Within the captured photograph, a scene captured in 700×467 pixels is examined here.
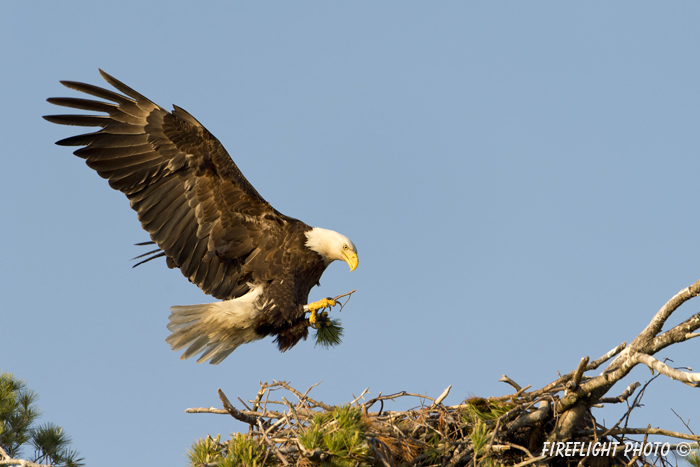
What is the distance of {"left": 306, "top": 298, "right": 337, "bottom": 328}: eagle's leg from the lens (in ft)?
19.2

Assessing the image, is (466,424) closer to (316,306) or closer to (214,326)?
(316,306)

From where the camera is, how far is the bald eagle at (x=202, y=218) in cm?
591

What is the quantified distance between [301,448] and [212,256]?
2803mm

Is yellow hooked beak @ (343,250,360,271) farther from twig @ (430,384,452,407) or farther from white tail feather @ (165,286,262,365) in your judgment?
twig @ (430,384,452,407)

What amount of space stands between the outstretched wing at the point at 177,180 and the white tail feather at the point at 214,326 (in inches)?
13.1

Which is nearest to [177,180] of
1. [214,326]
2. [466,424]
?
[214,326]

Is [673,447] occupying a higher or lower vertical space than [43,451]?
higher

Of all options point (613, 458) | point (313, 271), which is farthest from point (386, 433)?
point (313, 271)

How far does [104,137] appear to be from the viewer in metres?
5.96

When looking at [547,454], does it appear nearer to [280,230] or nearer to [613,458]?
[613,458]

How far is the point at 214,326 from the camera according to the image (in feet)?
20.0

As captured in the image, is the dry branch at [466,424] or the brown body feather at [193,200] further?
the brown body feather at [193,200]

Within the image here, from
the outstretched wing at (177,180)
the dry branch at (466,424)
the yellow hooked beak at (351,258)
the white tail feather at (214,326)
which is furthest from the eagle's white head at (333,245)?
the dry branch at (466,424)

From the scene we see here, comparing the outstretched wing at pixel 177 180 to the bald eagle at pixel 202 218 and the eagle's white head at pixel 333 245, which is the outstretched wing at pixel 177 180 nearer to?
the bald eagle at pixel 202 218
